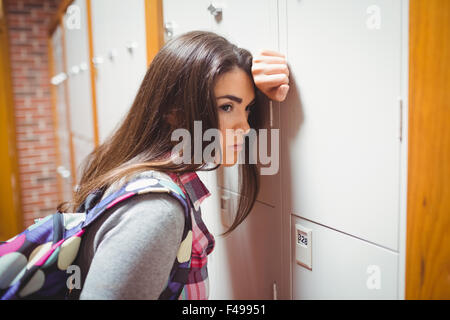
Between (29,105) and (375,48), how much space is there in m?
4.24

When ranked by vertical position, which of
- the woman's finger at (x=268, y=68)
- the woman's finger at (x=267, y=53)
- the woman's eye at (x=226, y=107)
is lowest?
the woman's eye at (x=226, y=107)

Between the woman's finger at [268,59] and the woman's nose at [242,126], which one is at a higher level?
the woman's finger at [268,59]

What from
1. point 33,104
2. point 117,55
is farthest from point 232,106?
point 33,104

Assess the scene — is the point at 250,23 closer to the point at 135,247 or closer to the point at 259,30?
the point at 259,30

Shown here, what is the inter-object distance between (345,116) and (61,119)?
11.9 feet

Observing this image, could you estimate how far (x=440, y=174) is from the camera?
2.21ft

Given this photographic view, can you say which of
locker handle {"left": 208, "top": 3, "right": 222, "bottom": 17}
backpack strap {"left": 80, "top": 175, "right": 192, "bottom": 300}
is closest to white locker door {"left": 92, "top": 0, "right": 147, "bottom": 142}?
locker handle {"left": 208, "top": 3, "right": 222, "bottom": 17}

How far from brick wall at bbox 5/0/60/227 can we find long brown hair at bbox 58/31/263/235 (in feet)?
11.4

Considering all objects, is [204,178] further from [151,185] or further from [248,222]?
[151,185]

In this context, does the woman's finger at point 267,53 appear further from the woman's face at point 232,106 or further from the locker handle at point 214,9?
the locker handle at point 214,9

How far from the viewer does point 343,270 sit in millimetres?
924

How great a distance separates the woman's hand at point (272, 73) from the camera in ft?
3.23

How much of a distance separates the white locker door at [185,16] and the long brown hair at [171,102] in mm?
289

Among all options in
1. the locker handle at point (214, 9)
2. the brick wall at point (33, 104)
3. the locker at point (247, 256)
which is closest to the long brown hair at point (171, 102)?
the locker handle at point (214, 9)
